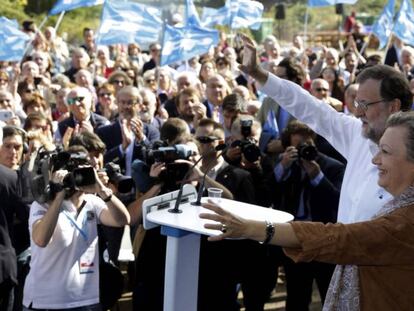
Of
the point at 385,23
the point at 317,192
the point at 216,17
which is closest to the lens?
the point at 317,192

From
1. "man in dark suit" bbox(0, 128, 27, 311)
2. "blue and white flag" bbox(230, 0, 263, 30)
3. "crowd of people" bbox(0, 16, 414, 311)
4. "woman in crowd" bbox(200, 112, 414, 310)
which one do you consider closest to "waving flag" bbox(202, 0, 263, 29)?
"blue and white flag" bbox(230, 0, 263, 30)

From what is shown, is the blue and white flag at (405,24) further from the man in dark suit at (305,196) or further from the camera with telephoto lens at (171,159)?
the camera with telephoto lens at (171,159)

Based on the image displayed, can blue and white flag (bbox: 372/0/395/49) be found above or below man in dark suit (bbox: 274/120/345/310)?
above

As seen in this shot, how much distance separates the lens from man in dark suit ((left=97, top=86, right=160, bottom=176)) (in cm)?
623

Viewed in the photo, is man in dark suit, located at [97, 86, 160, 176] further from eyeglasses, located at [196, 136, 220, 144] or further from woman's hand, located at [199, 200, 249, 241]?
woman's hand, located at [199, 200, 249, 241]

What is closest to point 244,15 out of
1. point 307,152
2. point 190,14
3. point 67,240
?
point 190,14

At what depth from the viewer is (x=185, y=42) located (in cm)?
993

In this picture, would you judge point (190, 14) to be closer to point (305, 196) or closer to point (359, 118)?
point (305, 196)

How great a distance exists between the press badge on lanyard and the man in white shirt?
47.7 inches

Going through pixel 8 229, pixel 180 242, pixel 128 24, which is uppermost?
pixel 128 24

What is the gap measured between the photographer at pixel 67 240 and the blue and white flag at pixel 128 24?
19.0ft

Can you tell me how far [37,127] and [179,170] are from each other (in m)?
2.57

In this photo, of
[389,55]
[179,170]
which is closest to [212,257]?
[179,170]

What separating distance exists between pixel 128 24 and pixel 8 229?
18.3 feet
